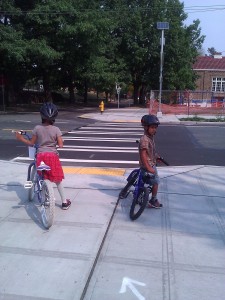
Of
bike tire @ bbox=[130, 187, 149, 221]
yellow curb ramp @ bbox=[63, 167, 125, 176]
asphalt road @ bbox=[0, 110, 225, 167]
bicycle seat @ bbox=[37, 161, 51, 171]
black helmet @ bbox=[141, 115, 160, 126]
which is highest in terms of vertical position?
black helmet @ bbox=[141, 115, 160, 126]

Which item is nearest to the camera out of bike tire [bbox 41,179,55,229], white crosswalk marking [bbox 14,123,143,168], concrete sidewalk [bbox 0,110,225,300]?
concrete sidewalk [bbox 0,110,225,300]

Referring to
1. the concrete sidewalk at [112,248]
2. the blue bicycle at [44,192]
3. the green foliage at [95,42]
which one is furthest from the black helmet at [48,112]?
the green foliage at [95,42]

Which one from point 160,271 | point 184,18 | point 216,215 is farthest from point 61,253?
point 184,18

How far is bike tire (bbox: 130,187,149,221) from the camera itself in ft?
17.6

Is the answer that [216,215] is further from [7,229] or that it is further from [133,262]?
[7,229]

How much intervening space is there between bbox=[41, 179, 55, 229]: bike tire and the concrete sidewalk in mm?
128

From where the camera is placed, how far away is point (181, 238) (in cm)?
481

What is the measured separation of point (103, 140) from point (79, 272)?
36.2 feet

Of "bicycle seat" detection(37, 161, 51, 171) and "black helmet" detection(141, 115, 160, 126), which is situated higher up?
"black helmet" detection(141, 115, 160, 126)

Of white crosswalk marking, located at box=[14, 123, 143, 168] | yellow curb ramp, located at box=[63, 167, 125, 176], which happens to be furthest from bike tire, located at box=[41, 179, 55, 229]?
white crosswalk marking, located at box=[14, 123, 143, 168]

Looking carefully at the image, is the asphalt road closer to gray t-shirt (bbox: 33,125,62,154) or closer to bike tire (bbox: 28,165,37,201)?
bike tire (bbox: 28,165,37,201)

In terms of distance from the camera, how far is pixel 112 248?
4422 mm

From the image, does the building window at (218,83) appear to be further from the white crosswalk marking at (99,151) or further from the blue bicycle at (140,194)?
the blue bicycle at (140,194)

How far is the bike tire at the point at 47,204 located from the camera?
4859 millimetres
